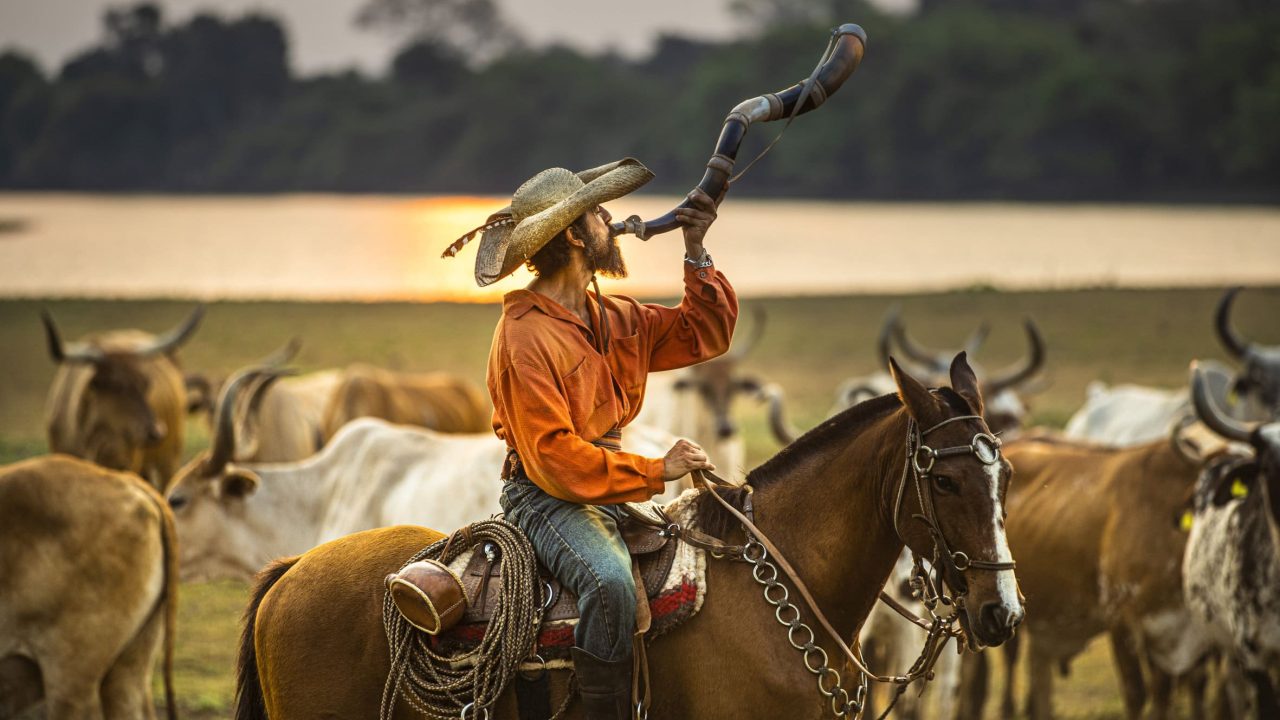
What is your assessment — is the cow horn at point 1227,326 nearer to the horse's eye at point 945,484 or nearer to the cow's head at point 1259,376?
the cow's head at point 1259,376

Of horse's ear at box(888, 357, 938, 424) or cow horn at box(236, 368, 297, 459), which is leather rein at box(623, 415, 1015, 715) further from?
cow horn at box(236, 368, 297, 459)

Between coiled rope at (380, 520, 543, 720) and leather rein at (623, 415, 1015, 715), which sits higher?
leather rein at (623, 415, 1015, 715)

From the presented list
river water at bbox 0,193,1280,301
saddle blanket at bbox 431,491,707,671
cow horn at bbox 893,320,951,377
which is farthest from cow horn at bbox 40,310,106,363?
→ river water at bbox 0,193,1280,301

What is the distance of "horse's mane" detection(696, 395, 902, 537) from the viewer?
13.9 feet

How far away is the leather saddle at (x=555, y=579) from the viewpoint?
13.5ft

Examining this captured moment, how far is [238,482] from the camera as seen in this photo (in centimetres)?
795

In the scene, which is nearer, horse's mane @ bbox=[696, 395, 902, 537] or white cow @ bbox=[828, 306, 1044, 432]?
horse's mane @ bbox=[696, 395, 902, 537]

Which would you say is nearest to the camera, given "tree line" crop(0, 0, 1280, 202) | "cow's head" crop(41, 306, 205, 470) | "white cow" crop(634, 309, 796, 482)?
"cow's head" crop(41, 306, 205, 470)

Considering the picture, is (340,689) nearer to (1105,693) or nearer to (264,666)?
(264,666)

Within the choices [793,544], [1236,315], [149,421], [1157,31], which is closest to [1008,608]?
[793,544]

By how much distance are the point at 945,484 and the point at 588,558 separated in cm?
102

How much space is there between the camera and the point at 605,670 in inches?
156

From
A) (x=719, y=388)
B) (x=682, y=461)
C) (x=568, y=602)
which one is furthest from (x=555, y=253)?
(x=719, y=388)

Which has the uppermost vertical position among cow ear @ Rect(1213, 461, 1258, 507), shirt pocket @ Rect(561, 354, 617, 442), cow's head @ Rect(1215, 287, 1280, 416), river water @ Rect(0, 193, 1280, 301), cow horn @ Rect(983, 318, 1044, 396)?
shirt pocket @ Rect(561, 354, 617, 442)
